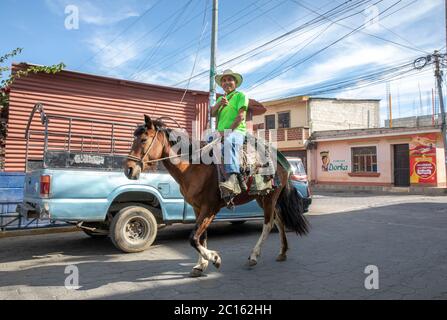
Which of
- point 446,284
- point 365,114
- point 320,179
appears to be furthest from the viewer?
point 365,114

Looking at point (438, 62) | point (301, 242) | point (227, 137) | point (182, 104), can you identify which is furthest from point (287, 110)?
point (227, 137)

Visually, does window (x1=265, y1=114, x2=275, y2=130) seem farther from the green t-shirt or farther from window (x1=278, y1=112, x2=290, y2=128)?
the green t-shirt

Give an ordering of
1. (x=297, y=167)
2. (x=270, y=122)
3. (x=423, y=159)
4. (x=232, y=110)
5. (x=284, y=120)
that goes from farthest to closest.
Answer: (x=270, y=122) < (x=284, y=120) < (x=423, y=159) < (x=297, y=167) < (x=232, y=110)

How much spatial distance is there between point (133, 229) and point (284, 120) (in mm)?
25327

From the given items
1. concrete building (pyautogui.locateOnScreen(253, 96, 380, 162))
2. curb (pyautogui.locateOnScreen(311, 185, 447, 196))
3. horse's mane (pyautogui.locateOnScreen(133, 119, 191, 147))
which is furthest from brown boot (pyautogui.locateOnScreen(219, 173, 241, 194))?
concrete building (pyautogui.locateOnScreen(253, 96, 380, 162))

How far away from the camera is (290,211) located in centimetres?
608

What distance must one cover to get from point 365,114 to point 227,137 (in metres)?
30.7

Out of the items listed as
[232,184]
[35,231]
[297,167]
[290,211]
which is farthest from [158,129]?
[297,167]

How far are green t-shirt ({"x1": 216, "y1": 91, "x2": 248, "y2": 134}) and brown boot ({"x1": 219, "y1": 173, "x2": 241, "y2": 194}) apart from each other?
76 centimetres

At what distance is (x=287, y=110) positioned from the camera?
30203mm

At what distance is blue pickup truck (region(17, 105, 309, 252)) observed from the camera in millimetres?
5762

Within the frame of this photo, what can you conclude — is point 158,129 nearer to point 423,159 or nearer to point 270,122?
point 423,159

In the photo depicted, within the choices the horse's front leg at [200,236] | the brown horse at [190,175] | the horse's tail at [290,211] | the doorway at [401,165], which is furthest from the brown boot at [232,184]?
the doorway at [401,165]

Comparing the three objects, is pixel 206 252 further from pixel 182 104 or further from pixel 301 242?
pixel 182 104
